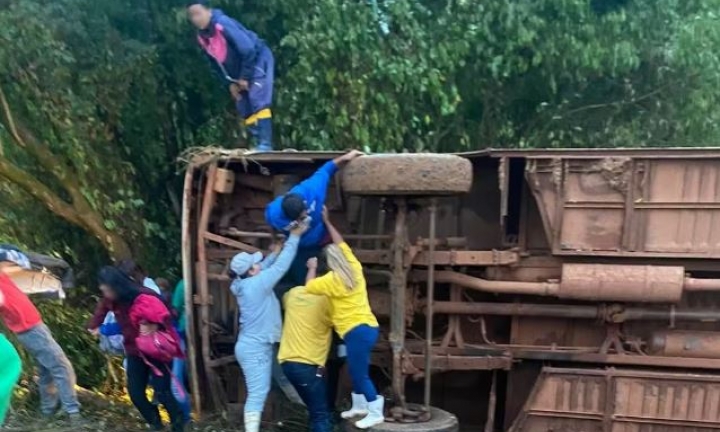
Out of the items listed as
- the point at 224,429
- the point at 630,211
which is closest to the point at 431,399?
the point at 224,429

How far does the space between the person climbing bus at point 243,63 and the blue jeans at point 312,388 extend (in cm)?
224

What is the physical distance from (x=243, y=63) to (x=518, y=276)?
3.09 meters

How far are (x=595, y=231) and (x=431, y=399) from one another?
→ 6.91 ft

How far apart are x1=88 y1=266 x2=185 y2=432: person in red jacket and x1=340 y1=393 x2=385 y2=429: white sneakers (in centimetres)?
139

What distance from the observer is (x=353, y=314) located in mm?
5934

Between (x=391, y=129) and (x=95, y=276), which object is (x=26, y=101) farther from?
(x=391, y=129)

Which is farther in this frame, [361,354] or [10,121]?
[10,121]

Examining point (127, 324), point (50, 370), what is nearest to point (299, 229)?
point (127, 324)

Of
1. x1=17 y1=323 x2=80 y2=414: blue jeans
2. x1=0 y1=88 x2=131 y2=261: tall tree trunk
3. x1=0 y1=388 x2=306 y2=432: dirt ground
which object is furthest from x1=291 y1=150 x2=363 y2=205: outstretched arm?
x1=0 y1=88 x2=131 y2=261: tall tree trunk

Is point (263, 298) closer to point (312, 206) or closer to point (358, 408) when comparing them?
point (312, 206)

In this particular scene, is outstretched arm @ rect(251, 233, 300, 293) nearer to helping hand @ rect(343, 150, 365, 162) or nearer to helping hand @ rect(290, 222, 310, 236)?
helping hand @ rect(290, 222, 310, 236)

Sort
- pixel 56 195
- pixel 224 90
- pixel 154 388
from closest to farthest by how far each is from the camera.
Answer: pixel 154 388, pixel 56 195, pixel 224 90

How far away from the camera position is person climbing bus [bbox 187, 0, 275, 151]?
7430 millimetres

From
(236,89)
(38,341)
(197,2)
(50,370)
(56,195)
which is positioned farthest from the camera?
(56,195)
